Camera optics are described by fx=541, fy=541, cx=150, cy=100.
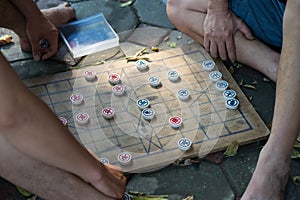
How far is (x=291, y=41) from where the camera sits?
1466 millimetres

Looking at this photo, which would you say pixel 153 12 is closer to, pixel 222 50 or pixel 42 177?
pixel 222 50

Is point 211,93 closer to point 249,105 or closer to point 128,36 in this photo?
point 249,105

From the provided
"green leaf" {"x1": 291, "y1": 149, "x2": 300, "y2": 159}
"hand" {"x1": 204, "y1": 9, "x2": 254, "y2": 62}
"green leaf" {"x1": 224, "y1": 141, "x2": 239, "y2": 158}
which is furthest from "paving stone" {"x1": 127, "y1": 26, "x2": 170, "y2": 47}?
"green leaf" {"x1": 291, "y1": 149, "x2": 300, "y2": 159}

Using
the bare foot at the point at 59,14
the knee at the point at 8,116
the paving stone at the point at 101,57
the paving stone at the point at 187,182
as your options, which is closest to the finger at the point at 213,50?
the paving stone at the point at 101,57

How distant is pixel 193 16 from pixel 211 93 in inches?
13.0

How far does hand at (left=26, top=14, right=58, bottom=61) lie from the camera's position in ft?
6.64

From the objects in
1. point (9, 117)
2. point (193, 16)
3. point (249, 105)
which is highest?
point (9, 117)

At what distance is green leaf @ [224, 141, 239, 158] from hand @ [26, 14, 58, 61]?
0.80 m

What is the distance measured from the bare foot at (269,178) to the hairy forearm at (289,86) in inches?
1.6

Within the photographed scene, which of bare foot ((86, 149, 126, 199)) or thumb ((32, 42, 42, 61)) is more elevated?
bare foot ((86, 149, 126, 199))

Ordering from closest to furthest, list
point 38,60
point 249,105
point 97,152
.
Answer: point 97,152
point 249,105
point 38,60

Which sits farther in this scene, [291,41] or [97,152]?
[97,152]

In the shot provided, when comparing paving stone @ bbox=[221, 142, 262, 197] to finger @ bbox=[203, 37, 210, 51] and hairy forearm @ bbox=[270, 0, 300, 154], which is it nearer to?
hairy forearm @ bbox=[270, 0, 300, 154]

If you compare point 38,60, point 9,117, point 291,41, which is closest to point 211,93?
point 291,41
